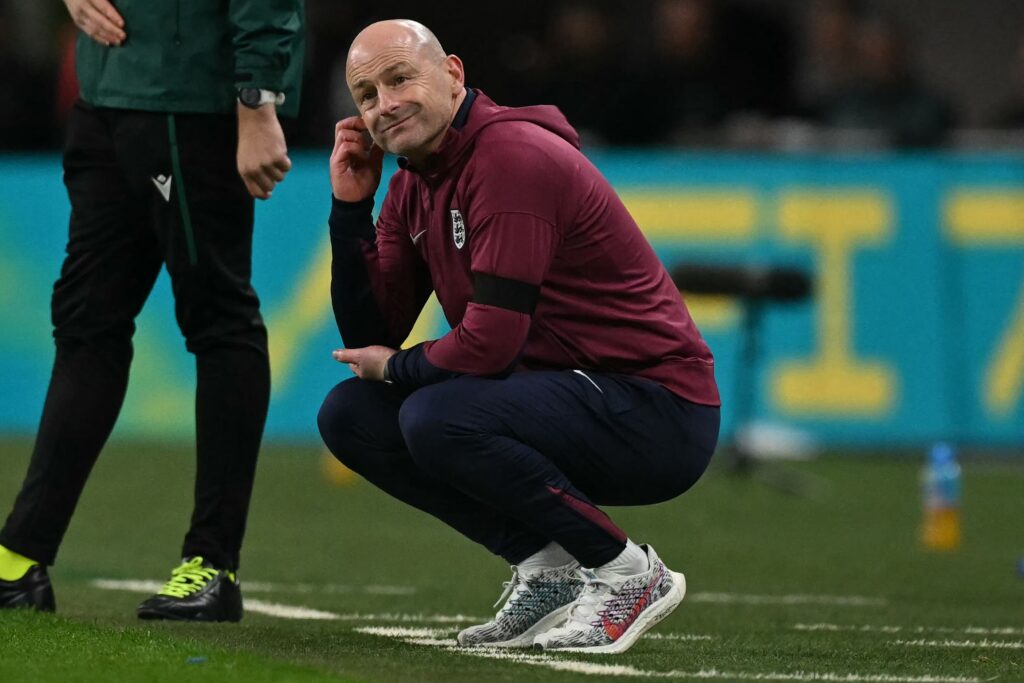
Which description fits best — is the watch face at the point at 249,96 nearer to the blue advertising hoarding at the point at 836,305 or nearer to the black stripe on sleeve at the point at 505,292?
the black stripe on sleeve at the point at 505,292

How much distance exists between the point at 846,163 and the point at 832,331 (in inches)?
35.6

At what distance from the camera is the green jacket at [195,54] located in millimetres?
5055

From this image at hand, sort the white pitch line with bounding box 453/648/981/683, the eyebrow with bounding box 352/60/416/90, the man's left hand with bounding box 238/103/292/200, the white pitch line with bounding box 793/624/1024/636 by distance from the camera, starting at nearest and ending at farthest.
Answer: the white pitch line with bounding box 453/648/981/683, the eyebrow with bounding box 352/60/416/90, the man's left hand with bounding box 238/103/292/200, the white pitch line with bounding box 793/624/1024/636

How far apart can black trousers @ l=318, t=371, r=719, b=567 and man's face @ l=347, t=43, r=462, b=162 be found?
56 centimetres

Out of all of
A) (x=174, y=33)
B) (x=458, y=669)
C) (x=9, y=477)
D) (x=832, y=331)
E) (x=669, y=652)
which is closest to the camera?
(x=458, y=669)

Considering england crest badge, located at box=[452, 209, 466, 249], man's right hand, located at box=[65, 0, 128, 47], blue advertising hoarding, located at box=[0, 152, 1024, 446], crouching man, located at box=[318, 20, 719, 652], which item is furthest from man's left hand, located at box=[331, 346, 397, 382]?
blue advertising hoarding, located at box=[0, 152, 1024, 446]

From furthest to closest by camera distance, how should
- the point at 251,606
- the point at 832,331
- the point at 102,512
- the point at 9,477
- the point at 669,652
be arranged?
the point at 832,331
the point at 9,477
the point at 102,512
the point at 251,606
the point at 669,652

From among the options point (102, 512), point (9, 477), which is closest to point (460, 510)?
point (102, 512)

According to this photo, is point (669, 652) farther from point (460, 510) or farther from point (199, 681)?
point (199, 681)

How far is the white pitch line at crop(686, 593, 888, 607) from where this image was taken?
5.88 meters

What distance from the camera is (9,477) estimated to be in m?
9.00

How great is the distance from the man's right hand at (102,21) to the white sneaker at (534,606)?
1714 mm

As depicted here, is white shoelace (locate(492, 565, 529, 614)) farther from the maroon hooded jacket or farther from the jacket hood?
the jacket hood

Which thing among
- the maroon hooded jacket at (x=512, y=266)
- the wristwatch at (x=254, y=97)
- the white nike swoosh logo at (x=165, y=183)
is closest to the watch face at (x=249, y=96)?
the wristwatch at (x=254, y=97)
